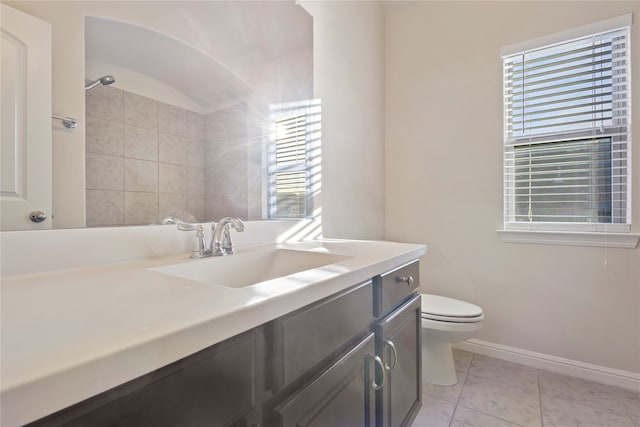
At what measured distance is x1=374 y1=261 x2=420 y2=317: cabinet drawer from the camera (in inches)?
35.6

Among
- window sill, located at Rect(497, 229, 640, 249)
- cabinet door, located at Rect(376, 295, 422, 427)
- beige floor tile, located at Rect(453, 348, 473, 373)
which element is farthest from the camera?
beige floor tile, located at Rect(453, 348, 473, 373)

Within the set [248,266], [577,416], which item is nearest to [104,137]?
[248,266]

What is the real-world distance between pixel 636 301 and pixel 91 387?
2.41m

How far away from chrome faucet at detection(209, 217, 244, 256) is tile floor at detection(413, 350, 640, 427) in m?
1.22

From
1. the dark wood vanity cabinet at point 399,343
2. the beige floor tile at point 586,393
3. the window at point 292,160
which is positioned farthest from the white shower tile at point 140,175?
the beige floor tile at point 586,393

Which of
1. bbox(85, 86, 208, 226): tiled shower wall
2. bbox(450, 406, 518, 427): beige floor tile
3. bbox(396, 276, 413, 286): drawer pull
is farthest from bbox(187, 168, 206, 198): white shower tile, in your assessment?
bbox(450, 406, 518, 427): beige floor tile

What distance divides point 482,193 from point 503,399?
1.21 m

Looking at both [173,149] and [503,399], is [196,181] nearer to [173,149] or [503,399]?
[173,149]

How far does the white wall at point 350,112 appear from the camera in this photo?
5.73ft

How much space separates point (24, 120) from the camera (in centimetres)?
71

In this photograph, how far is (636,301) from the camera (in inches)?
65.1

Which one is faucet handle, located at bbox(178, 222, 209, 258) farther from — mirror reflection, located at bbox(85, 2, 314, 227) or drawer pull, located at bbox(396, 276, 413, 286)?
drawer pull, located at bbox(396, 276, 413, 286)

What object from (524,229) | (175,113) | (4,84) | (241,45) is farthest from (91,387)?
(524,229)

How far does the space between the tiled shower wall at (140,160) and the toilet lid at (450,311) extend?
4.25ft
